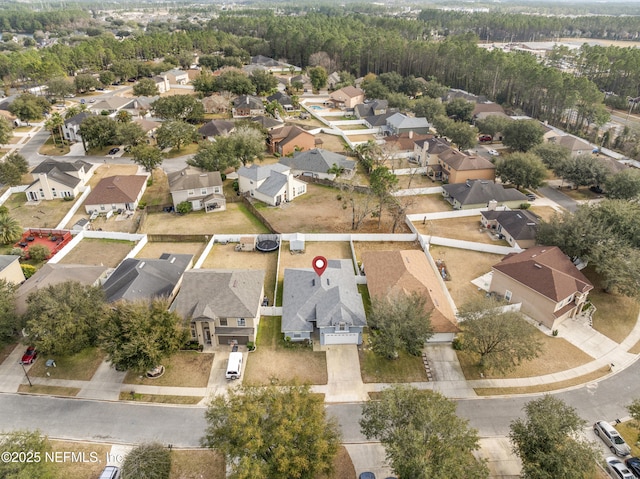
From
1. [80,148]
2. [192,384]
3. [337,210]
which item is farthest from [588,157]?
[80,148]

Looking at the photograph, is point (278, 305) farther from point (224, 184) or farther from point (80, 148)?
point (80, 148)

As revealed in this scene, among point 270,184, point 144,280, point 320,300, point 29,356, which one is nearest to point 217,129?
point 270,184

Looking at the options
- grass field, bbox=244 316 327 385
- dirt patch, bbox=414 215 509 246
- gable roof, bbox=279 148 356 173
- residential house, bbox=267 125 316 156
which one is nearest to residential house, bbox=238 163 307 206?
gable roof, bbox=279 148 356 173

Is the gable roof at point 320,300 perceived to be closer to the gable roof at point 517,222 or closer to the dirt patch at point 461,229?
the dirt patch at point 461,229

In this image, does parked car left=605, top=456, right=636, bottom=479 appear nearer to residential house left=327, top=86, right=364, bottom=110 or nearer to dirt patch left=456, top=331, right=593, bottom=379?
dirt patch left=456, top=331, right=593, bottom=379

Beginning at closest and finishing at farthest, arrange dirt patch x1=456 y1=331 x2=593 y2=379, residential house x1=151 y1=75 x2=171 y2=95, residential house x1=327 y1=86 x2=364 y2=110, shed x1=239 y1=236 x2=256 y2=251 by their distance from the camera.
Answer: dirt patch x1=456 y1=331 x2=593 y2=379, shed x1=239 y1=236 x2=256 y2=251, residential house x1=327 y1=86 x2=364 y2=110, residential house x1=151 y1=75 x2=171 y2=95

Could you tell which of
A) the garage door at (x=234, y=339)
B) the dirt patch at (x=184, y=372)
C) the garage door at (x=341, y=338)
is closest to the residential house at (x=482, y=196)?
the garage door at (x=341, y=338)
